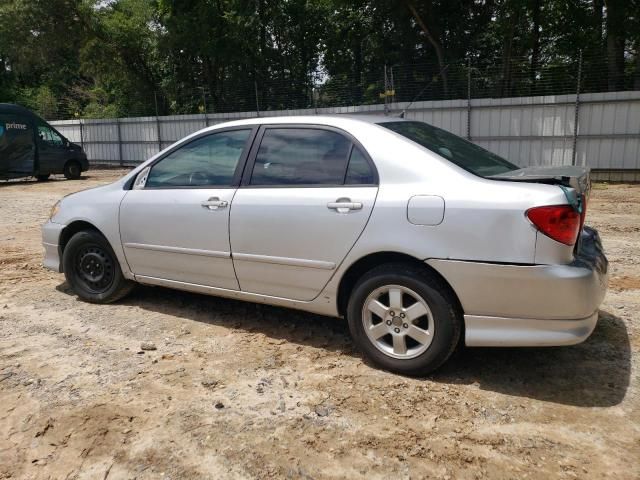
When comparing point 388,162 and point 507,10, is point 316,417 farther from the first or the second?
point 507,10

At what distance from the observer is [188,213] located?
4062 millimetres

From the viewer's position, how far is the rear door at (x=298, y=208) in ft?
11.2

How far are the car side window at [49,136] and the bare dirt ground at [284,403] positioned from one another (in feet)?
44.1

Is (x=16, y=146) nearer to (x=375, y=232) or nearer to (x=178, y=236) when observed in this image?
(x=178, y=236)

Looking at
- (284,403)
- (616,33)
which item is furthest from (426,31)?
(284,403)

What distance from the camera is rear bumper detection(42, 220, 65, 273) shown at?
4.89 meters

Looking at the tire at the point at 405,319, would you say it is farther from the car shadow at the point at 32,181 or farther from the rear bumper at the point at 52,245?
the car shadow at the point at 32,181

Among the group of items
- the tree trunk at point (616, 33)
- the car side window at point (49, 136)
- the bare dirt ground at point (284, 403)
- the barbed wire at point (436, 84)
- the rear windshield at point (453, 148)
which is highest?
the tree trunk at point (616, 33)

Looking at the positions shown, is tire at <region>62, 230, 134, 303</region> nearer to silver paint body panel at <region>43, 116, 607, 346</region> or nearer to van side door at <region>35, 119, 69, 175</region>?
silver paint body panel at <region>43, 116, 607, 346</region>

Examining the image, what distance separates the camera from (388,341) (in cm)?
341

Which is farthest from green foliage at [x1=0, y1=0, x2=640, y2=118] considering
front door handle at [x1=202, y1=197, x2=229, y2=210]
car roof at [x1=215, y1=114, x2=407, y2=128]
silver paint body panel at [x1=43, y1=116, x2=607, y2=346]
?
front door handle at [x1=202, y1=197, x2=229, y2=210]

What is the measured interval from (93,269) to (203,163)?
1.46m

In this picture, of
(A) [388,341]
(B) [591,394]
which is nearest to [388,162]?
(A) [388,341]

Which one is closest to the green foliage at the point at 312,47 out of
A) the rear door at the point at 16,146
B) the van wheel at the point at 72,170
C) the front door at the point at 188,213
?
the van wheel at the point at 72,170
